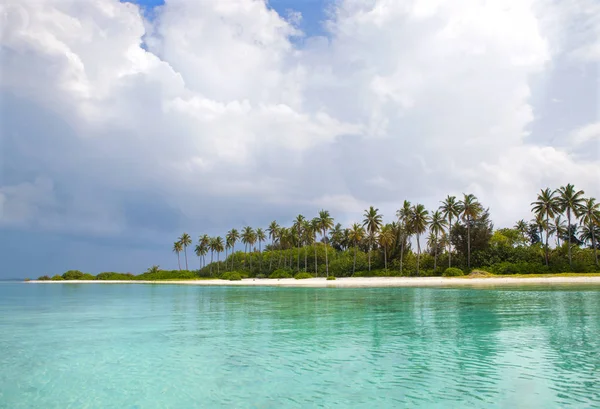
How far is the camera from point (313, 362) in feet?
48.5

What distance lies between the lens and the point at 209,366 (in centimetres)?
1459

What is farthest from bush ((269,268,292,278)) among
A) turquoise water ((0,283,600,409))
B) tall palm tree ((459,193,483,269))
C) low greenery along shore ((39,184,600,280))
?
turquoise water ((0,283,600,409))

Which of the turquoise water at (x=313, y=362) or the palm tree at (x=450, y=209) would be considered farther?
the palm tree at (x=450, y=209)

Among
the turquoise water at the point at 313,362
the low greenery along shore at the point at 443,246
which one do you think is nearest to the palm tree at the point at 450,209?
the low greenery along shore at the point at 443,246

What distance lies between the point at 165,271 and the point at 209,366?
420ft

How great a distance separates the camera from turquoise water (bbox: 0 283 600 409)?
11023 mm

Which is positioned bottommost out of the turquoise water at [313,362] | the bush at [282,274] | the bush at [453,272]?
the bush at [282,274]

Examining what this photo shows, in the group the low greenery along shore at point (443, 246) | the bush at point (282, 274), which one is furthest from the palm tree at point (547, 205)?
the bush at point (282, 274)

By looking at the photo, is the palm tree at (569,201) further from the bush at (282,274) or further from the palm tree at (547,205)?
the bush at (282,274)

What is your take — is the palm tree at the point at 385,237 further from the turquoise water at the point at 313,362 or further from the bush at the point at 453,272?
the turquoise water at the point at 313,362

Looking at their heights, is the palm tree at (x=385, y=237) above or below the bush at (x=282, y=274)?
above

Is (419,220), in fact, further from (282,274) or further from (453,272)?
(282,274)

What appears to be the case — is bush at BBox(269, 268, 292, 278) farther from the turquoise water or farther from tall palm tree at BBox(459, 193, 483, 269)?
the turquoise water

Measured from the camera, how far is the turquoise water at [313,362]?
11023mm
